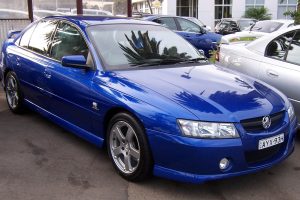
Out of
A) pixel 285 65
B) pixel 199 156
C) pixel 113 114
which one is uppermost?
pixel 285 65

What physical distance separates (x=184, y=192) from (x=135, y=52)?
1.73 meters

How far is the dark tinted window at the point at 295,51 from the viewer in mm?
5111

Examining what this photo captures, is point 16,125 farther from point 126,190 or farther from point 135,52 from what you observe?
point 126,190

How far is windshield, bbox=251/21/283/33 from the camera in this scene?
1515 centimetres

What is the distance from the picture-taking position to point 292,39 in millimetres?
5320

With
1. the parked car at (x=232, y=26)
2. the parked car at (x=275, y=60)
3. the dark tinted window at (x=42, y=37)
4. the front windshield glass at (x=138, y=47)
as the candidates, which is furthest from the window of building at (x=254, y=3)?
the front windshield glass at (x=138, y=47)

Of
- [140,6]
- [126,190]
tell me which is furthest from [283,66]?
[140,6]

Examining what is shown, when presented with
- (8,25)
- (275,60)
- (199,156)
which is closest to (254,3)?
(8,25)

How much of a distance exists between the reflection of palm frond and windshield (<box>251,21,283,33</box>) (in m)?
10.9

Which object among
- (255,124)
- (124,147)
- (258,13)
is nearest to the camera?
(255,124)

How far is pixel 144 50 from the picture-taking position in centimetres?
480

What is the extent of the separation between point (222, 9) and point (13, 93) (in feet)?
122

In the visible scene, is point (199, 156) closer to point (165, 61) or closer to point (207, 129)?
point (207, 129)

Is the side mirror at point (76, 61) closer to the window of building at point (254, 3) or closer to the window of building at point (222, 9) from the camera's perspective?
the window of building at point (222, 9)
